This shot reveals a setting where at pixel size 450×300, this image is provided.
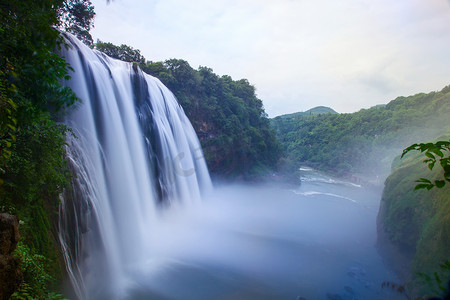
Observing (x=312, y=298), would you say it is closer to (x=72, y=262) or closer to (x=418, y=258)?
(x=418, y=258)

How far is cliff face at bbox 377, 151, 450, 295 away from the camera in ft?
22.6

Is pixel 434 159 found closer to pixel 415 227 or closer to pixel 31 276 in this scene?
pixel 31 276

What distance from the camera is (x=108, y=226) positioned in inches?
287

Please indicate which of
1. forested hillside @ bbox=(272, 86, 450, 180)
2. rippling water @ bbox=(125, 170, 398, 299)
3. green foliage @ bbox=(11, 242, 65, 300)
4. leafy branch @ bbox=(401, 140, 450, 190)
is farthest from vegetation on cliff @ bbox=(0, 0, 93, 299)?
forested hillside @ bbox=(272, 86, 450, 180)

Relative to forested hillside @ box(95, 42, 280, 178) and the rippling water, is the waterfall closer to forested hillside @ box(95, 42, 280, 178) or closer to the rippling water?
the rippling water

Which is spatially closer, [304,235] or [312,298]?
[312,298]

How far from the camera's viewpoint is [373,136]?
41625 millimetres

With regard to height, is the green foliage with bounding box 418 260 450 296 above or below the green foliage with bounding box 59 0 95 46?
below

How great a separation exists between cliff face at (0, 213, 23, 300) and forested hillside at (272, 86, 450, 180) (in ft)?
101

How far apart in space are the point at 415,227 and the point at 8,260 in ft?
37.3

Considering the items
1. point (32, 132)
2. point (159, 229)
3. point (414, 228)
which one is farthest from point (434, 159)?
point (159, 229)

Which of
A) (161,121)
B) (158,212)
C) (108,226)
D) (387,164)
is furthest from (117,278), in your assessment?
(387,164)

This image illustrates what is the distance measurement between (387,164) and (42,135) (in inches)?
1445

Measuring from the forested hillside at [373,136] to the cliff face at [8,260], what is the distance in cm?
3066
